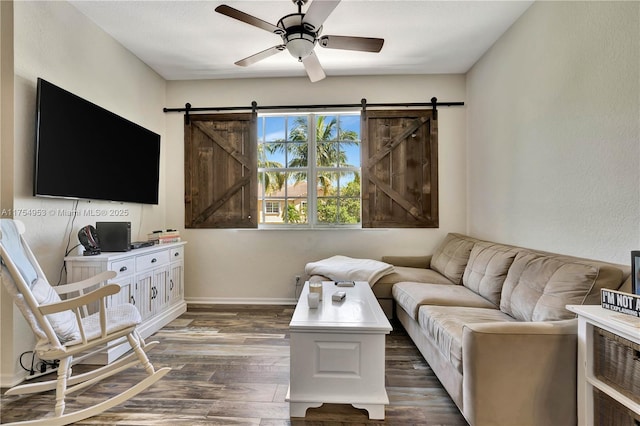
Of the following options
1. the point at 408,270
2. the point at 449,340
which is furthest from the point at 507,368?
the point at 408,270

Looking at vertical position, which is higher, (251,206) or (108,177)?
(108,177)

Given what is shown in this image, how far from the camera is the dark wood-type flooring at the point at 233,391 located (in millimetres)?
1687

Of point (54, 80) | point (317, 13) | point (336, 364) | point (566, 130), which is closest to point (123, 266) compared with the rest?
point (54, 80)

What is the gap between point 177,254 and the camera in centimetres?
340

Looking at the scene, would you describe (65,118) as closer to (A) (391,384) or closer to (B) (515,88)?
(A) (391,384)

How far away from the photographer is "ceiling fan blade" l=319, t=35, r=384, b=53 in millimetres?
2180

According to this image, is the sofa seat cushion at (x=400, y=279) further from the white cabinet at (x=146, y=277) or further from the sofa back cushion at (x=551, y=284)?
the white cabinet at (x=146, y=277)

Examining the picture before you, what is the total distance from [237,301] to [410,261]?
2204 mm

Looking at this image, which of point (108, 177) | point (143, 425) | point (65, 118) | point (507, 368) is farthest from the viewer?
point (108, 177)

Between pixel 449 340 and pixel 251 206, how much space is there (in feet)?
8.87

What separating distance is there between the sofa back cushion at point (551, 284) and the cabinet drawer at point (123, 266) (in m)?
2.94

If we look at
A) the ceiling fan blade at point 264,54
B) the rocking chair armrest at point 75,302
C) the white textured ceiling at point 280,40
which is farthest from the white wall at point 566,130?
the rocking chair armrest at point 75,302

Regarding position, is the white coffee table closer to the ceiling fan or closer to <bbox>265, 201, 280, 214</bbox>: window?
the ceiling fan

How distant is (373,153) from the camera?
371cm
